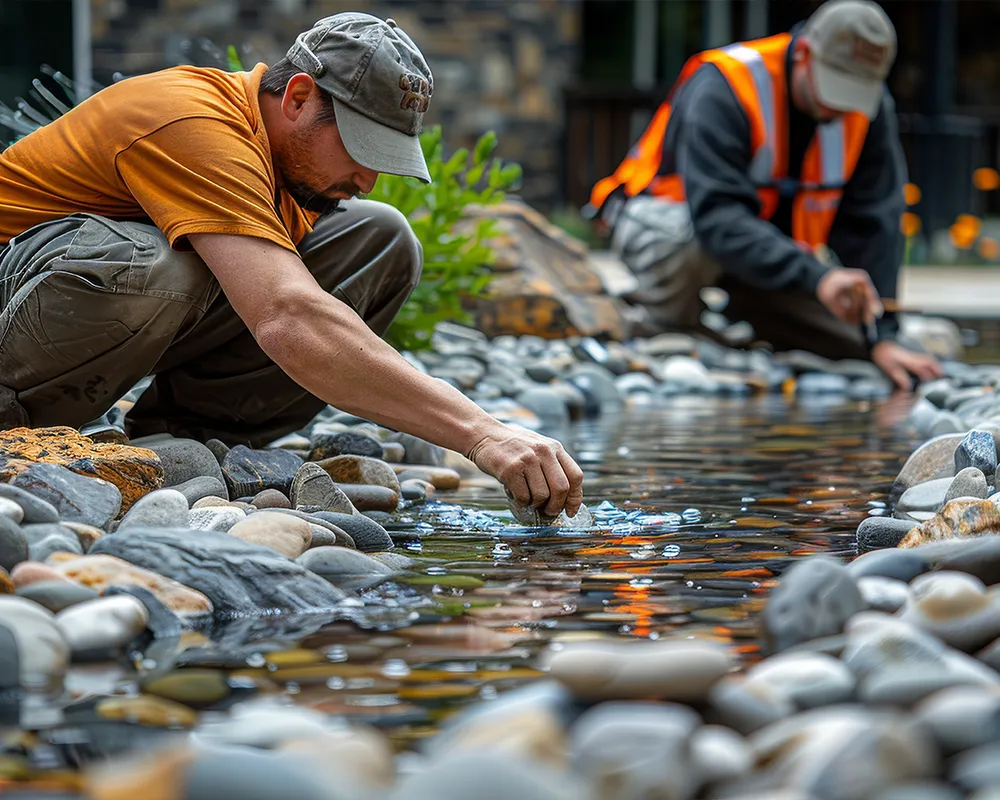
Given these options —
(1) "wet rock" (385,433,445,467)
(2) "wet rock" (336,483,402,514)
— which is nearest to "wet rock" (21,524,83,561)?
(2) "wet rock" (336,483,402,514)

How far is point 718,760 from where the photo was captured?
4.59 feet

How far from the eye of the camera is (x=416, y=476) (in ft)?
11.3

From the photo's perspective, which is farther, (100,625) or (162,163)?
(162,163)

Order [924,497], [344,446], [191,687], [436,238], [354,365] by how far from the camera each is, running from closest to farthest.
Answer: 1. [191,687]
2. [354,365]
3. [924,497]
4. [344,446]
5. [436,238]

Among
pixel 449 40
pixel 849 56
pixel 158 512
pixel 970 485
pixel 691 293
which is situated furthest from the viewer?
pixel 449 40

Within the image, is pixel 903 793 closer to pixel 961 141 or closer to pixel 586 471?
pixel 586 471

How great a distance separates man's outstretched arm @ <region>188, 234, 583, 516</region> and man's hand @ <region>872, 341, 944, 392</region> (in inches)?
133

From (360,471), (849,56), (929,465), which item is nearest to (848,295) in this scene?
(849,56)

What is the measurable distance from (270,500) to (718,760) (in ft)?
4.93

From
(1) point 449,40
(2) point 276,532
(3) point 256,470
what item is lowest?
(3) point 256,470

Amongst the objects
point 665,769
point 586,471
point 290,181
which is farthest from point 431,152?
point 665,769

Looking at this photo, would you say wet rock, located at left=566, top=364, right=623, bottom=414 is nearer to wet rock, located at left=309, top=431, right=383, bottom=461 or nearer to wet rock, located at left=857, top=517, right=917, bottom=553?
wet rock, located at left=309, top=431, right=383, bottom=461

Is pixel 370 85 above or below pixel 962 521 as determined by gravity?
above

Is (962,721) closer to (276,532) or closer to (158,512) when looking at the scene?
(276,532)
